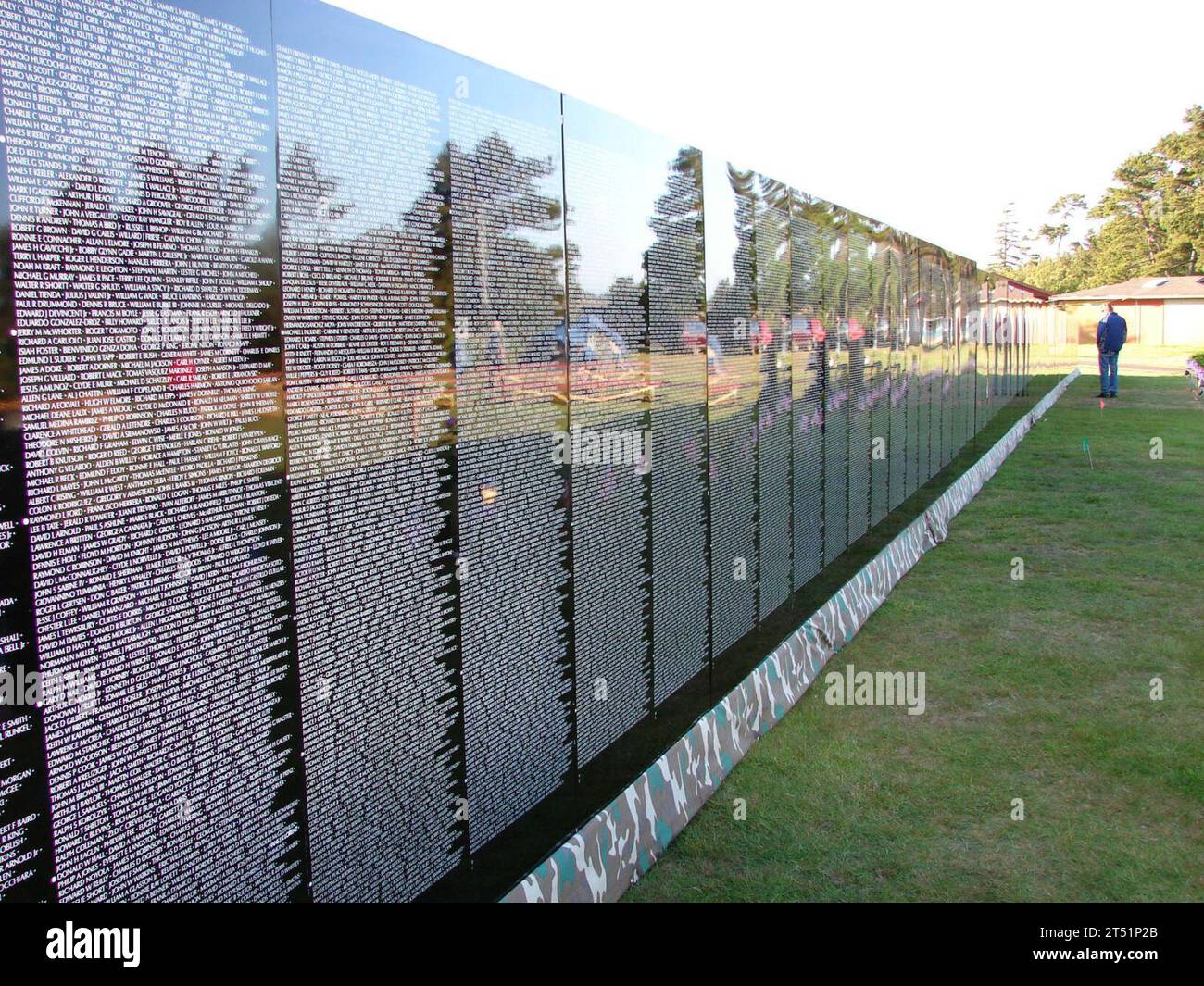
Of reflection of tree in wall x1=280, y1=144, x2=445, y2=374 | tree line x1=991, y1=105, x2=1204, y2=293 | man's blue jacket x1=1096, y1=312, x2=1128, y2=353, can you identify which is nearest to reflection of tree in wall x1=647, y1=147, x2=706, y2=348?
reflection of tree in wall x1=280, y1=144, x2=445, y2=374

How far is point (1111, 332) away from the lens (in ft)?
88.8

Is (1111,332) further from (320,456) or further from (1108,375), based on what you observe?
(320,456)

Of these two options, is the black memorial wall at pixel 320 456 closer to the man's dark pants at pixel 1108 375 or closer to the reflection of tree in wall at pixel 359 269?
the reflection of tree in wall at pixel 359 269

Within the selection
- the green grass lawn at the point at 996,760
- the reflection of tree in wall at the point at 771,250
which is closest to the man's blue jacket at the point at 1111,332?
the green grass lawn at the point at 996,760

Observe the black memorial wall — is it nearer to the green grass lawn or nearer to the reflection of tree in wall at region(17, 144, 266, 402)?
the reflection of tree in wall at region(17, 144, 266, 402)

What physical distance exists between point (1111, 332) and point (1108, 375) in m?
1.80

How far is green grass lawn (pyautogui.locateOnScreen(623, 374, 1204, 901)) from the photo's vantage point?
466 cm

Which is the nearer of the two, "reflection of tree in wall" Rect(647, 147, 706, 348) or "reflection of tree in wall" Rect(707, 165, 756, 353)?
"reflection of tree in wall" Rect(647, 147, 706, 348)

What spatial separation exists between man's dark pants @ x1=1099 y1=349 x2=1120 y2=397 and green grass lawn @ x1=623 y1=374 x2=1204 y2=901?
19.4m

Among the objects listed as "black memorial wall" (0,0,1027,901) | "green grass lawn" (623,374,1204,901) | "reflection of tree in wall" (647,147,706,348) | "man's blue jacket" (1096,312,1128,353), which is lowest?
"green grass lawn" (623,374,1204,901)

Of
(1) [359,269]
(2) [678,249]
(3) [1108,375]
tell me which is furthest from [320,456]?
(3) [1108,375]

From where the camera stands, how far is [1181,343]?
59344 millimetres

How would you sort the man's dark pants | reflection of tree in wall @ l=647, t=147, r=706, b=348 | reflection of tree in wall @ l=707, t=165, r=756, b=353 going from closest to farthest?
reflection of tree in wall @ l=647, t=147, r=706, b=348
reflection of tree in wall @ l=707, t=165, r=756, b=353
the man's dark pants
